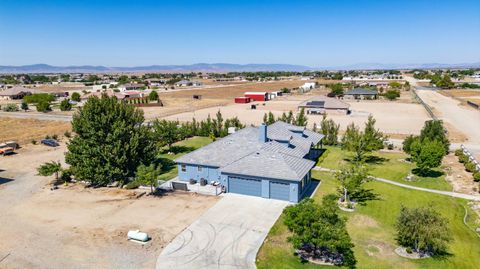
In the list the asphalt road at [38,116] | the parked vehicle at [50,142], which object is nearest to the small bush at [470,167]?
the parked vehicle at [50,142]

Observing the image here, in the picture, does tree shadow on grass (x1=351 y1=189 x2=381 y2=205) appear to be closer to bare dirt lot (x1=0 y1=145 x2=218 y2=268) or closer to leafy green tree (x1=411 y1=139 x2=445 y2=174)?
leafy green tree (x1=411 y1=139 x2=445 y2=174)

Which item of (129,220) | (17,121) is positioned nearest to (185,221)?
(129,220)

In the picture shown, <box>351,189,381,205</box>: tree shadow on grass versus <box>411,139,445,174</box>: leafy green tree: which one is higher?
<box>411,139,445,174</box>: leafy green tree

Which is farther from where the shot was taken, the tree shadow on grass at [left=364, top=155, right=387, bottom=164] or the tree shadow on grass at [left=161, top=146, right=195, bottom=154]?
the tree shadow on grass at [left=161, top=146, right=195, bottom=154]

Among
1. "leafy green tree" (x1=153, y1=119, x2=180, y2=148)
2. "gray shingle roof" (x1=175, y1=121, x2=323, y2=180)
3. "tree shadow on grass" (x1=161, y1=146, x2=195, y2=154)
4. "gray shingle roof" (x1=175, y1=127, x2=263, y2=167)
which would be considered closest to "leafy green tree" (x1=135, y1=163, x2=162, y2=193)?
"gray shingle roof" (x1=175, y1=121, x2=323, y2=180)

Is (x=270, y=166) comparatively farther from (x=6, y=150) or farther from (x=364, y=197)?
(x=6, y=150)

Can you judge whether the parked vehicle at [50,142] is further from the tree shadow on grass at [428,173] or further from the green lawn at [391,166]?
the tree shadow on grass at [428,173]
